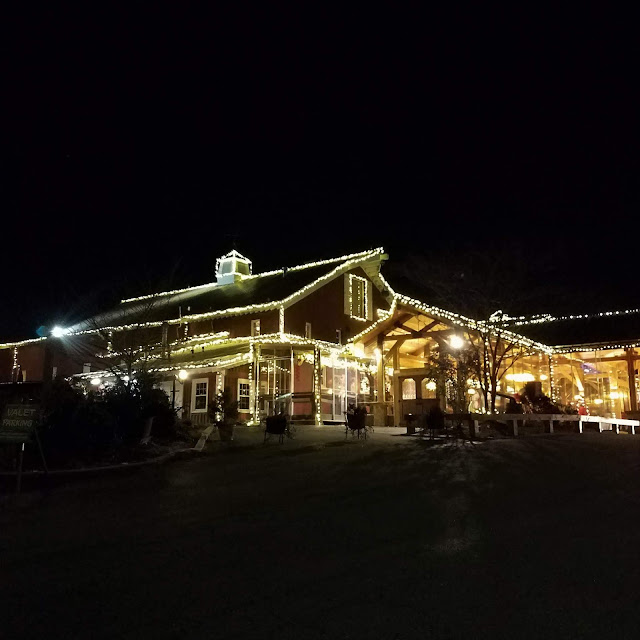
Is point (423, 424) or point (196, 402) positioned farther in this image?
point (196, 402)

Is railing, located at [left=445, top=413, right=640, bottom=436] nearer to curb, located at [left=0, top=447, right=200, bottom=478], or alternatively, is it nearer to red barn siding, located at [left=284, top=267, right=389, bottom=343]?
curb, located at [left=0, top=447, right=200, bottom=478]

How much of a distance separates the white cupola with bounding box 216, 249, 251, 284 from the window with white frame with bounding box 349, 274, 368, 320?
21.6 feet

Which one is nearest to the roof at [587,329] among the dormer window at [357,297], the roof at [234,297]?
the dormer window at [357,297]

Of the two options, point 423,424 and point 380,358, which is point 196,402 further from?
point 423,424

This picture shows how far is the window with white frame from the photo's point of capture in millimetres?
31719

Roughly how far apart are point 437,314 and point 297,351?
6070 millimetres

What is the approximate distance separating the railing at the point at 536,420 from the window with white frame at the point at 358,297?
12325 millimetres

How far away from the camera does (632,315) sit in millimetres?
31562

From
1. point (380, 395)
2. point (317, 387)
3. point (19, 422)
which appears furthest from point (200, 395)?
point (19, 422)

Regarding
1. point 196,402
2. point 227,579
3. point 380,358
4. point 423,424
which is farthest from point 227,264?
point 227,579

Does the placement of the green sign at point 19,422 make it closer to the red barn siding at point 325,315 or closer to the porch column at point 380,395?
the porch column at point 380,395

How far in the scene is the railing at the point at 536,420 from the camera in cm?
1861

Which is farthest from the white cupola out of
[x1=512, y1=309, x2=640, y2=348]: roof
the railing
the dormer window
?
the railing

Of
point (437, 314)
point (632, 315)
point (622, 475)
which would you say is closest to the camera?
point (622, 475)
